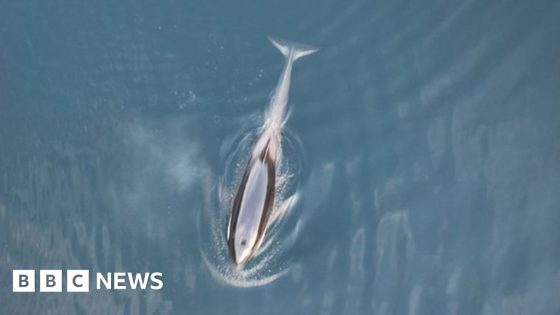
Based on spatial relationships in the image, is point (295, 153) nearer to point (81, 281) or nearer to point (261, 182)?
point (261, 182)

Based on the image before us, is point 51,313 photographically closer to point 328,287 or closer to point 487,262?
point 328,287

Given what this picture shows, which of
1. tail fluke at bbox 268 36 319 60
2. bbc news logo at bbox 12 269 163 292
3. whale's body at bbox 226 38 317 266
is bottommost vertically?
bbc news logo at bbox 12 269 163 292

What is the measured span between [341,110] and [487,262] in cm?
214

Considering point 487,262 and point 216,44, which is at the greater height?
point 216,44

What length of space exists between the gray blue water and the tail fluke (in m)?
0.09

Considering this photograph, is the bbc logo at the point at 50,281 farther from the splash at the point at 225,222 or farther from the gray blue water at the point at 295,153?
the splash at the point at 225,222

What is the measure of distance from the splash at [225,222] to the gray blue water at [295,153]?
21 millimetres

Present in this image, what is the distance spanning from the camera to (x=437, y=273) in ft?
26.1

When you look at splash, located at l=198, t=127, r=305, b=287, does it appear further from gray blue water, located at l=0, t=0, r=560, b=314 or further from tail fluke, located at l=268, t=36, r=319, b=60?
tail fluke, located at l=268, t=36, r=319, b=60

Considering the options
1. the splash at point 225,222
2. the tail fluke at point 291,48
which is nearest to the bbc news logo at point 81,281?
the splash at point 225,222

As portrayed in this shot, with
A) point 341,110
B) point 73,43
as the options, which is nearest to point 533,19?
point 341,110

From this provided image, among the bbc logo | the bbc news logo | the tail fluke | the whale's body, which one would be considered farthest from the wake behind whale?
the bbc logo

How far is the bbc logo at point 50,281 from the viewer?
7.83m

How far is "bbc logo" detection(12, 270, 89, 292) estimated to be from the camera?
783 centimetres
